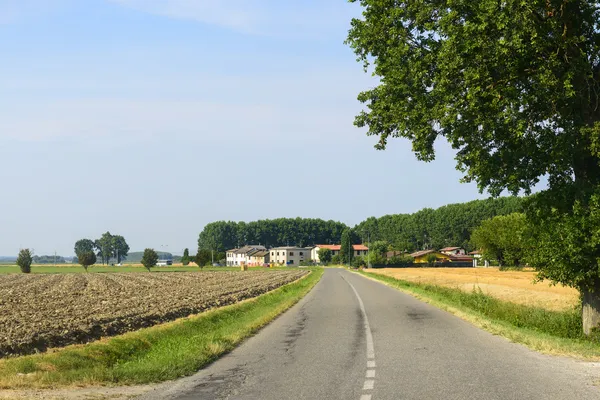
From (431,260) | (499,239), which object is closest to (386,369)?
(499,239)

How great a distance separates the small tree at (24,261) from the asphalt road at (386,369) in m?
111

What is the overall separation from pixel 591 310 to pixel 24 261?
389 ft

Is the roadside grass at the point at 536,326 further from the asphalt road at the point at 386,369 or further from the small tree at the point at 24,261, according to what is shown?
the small tree at the point at 24,261

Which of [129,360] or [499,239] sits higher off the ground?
[499,239]

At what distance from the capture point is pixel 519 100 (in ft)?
58.1

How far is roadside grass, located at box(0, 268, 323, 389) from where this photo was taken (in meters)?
11.4

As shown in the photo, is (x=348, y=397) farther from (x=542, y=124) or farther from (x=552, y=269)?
(x=542, y=124)

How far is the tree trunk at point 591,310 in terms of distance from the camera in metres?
18.8

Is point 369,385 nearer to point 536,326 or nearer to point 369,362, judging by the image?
point 369,362

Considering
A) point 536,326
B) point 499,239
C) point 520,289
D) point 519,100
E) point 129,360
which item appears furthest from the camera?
point 499,239

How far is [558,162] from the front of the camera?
17781 mm

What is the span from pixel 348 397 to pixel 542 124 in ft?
40.8

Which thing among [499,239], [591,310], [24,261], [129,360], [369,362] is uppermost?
[499,239]

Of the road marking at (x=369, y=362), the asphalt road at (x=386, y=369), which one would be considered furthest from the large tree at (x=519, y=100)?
the road marking at (x=369, y=362)
